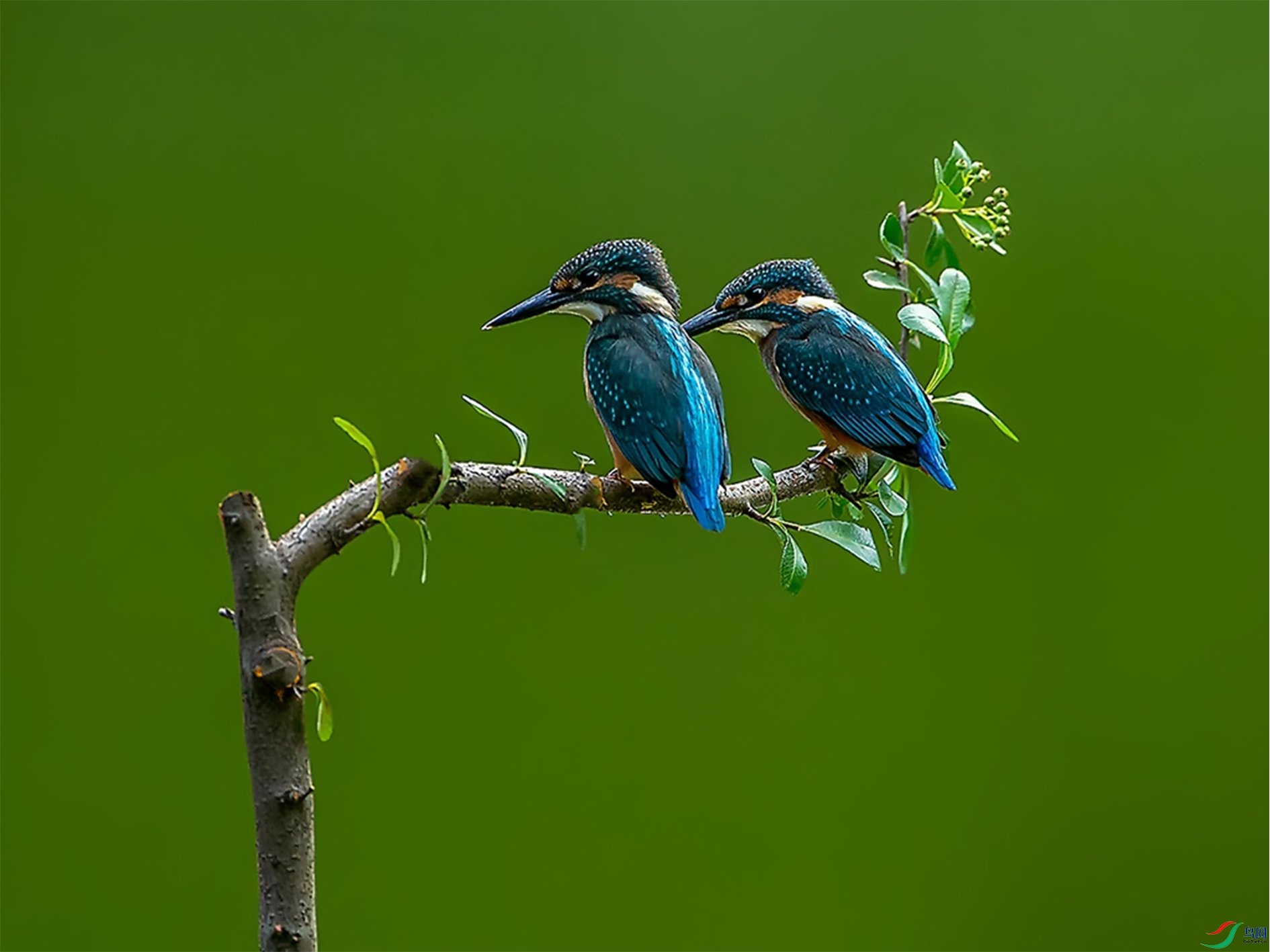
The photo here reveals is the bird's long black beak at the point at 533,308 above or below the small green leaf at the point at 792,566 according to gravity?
above

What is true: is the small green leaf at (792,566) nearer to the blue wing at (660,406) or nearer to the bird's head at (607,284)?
the blue wing at (660,406)

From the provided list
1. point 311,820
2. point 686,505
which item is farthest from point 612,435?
point 311,820

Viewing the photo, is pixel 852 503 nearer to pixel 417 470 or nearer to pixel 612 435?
pixel 612 435

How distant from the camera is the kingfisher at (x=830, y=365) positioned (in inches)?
37.0

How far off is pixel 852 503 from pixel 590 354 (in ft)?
0.81

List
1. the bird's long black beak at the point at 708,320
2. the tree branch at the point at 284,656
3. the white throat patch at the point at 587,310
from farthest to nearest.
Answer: the bird's long black beak at the point at 708,320 → the white throat patch at the point at 587,310 → the tree branch at the point at 284,656

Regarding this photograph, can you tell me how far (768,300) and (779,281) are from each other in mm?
17

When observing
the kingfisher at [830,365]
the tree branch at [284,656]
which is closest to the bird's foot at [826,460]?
the kingfisher at [830,365]

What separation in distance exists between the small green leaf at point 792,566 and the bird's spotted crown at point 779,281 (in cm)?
24

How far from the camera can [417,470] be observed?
64 cm

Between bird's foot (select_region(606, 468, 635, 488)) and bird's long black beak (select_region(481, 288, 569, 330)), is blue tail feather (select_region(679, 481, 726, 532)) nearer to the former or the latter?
bird's foot (select_region(606, 468, 635, 488))

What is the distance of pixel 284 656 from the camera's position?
62 centimetres

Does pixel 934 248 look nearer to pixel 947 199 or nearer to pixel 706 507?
pixel 947 199

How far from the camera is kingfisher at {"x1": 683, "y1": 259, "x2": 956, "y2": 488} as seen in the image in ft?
3.09
